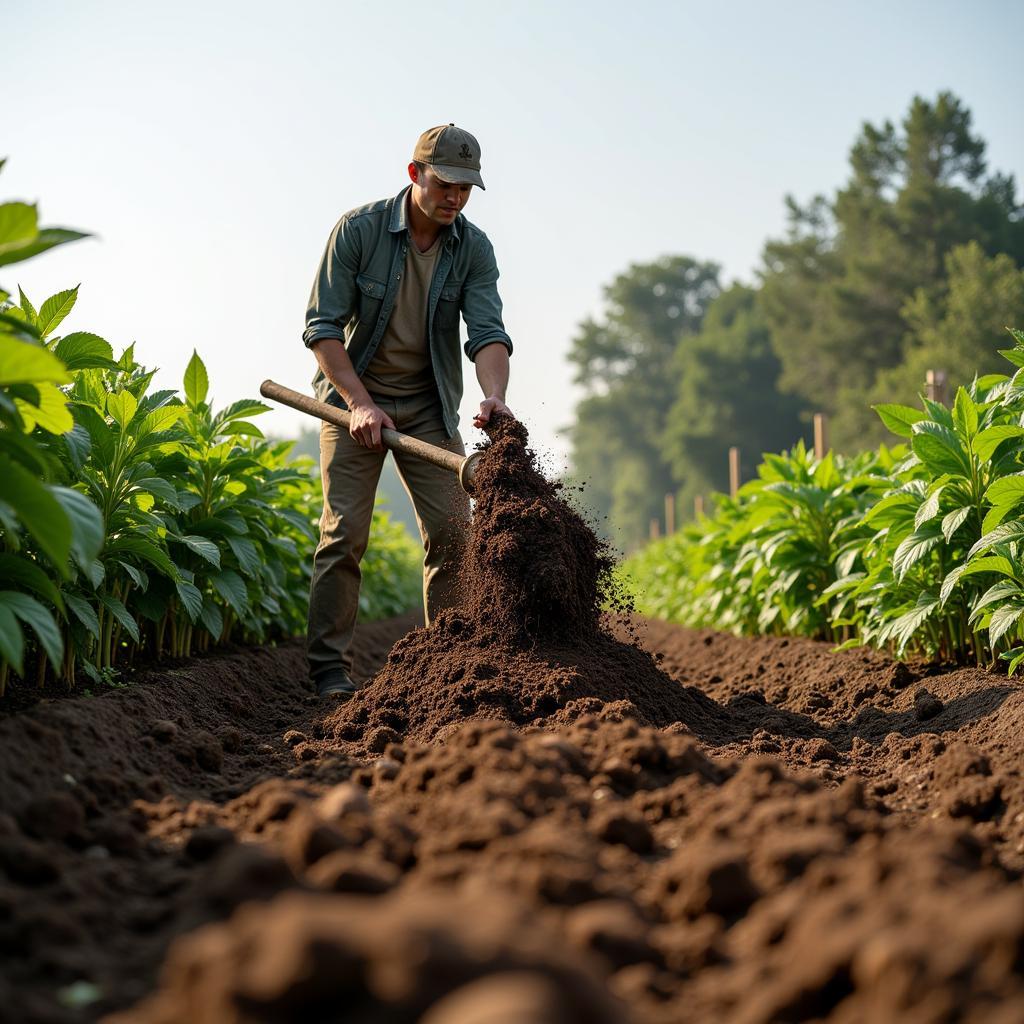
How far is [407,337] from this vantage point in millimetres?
5430

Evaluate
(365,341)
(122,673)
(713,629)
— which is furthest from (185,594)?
(713,629)

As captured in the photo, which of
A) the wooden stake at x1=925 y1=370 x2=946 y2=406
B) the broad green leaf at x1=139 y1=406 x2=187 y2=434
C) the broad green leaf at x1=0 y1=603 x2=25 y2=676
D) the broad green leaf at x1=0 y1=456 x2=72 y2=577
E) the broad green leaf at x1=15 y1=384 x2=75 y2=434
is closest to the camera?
the broad green leaf at x1=0 y1=456 x2=72 y2=577

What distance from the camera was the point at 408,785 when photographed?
2.73 metres

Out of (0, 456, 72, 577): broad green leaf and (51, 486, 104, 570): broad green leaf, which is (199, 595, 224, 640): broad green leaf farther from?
(0, 456, 72, 577): broad green leaf

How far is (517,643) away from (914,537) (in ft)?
6.10

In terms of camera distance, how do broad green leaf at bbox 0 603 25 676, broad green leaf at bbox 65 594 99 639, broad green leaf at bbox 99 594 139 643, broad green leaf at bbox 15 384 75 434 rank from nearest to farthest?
broad green leaf at bbox 0 603 25 676
broad green leaf at bbox 15 384 75 434
broad green leaf at bbox 65 594 99 639
broad green leaf at bbox 99 594 139 643

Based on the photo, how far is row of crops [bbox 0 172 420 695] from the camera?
266cm

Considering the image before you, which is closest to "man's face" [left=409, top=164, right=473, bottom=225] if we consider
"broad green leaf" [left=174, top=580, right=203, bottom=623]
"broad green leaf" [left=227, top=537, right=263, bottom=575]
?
"broad green leaf" [left=227, top=537, right=263, bottom=575]

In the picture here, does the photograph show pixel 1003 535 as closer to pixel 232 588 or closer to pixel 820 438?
pixel 232 588

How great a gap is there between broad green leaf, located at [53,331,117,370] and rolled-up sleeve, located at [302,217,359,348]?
4.99 ft

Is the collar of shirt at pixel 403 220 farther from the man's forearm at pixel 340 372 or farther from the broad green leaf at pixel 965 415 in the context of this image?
the broad green leaf at pixel 965 415

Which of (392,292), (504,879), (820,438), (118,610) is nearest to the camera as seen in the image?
(504,879)

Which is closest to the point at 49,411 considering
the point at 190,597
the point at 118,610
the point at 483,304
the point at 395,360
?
the point at 118,610

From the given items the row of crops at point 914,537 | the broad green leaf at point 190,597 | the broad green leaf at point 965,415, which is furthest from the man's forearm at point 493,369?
the broad green leaf at point 965,415
